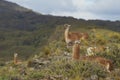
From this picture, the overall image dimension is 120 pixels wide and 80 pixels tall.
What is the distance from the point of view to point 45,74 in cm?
1973

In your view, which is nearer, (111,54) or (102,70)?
(102,70)

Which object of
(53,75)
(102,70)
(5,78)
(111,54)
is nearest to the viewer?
(5,78)

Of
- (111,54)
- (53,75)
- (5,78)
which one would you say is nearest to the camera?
(5,78)

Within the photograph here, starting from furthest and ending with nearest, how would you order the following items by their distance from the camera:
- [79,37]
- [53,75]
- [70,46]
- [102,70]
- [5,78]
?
[79,37]
[70,46]
[102,70]
[53,75]
[5,78]

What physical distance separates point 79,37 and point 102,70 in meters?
13.0

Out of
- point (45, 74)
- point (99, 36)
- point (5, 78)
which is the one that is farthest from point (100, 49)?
point (5, 78)

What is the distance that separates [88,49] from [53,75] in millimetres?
9332

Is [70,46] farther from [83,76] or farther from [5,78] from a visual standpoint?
[5,78]

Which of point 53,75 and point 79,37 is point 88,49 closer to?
point 79,37

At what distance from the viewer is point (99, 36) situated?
35.6 m

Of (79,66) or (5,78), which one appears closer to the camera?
(5,78)

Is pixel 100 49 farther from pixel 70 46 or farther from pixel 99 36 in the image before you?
pixel 99 36

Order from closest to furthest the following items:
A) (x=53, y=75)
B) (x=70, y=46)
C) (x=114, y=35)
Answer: (x=53, y=75), (x=70, y=46), (x=114, y=35)

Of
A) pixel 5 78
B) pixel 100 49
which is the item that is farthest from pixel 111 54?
pixel 5 78
